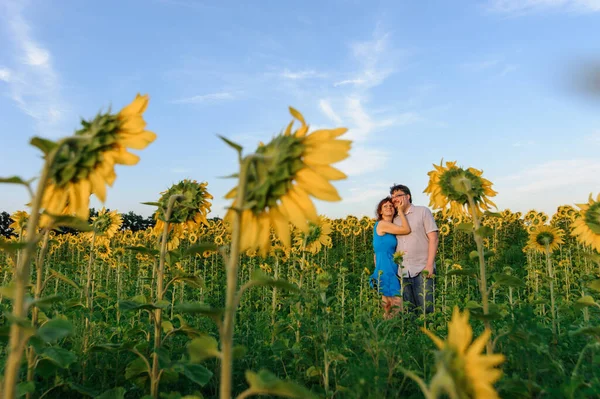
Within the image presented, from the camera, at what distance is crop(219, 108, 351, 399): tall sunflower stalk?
4.66ft

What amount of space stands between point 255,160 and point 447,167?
2318mm

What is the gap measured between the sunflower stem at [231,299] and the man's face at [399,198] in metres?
5.67

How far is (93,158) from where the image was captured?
1616mm

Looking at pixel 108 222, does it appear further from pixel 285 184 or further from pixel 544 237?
pixel 544 237

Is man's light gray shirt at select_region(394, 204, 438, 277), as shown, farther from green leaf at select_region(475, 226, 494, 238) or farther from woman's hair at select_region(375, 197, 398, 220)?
green leaf at select_region(475, 226, 494, 238)

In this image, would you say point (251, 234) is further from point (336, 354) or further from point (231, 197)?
point (336, 354)

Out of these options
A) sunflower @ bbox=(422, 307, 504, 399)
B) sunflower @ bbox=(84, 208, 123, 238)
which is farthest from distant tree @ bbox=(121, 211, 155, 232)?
sunflower @ bbox=(422, 307, 504, 399)

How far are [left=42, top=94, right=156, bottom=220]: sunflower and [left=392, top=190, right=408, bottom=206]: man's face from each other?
5.56m

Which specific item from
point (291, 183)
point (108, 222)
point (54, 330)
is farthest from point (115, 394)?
point (108, 222)

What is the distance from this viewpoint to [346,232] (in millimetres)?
15141

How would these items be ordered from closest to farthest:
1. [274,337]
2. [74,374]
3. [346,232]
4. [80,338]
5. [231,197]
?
1. [231,197]
2. [74,374]
3. [80,338]
4. [274,337]
5. [346,232]

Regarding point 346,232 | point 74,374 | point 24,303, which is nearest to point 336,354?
point 24,303

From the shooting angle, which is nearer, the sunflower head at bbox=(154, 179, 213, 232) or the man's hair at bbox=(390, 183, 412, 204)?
the sunflower head at bbox=(154, 179, 213, 232)

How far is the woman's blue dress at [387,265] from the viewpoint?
664cm
